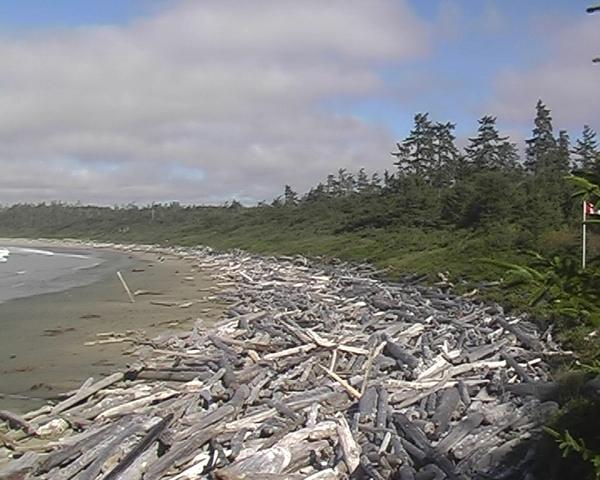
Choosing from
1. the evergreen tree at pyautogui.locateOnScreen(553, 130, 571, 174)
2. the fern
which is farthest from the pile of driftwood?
the evergreen tree at pyautogui.locateOnScreen(553, 130, 571, 174)

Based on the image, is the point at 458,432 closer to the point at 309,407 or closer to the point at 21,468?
Answer: the point at 309,407

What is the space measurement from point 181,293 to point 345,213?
37.7m

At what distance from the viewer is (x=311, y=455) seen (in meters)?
8.07

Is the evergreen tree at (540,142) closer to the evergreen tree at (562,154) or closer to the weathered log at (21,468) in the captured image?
the evergreen tree at (562,154)

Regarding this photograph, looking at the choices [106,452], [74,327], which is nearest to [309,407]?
[106,452]

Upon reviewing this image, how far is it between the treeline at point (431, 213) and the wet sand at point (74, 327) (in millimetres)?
10368

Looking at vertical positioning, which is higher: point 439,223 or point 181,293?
point 439,223

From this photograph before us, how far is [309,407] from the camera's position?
9.61 metres

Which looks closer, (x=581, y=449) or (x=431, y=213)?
(x=581, y=449)

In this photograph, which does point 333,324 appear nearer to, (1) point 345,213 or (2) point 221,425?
(2) point 221,425

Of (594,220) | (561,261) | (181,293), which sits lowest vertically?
(181,293)

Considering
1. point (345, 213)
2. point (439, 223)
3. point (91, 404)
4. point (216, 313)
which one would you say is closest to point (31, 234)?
point (345, 213)

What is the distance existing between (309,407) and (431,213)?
1443 inches

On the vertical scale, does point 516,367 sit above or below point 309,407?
above
